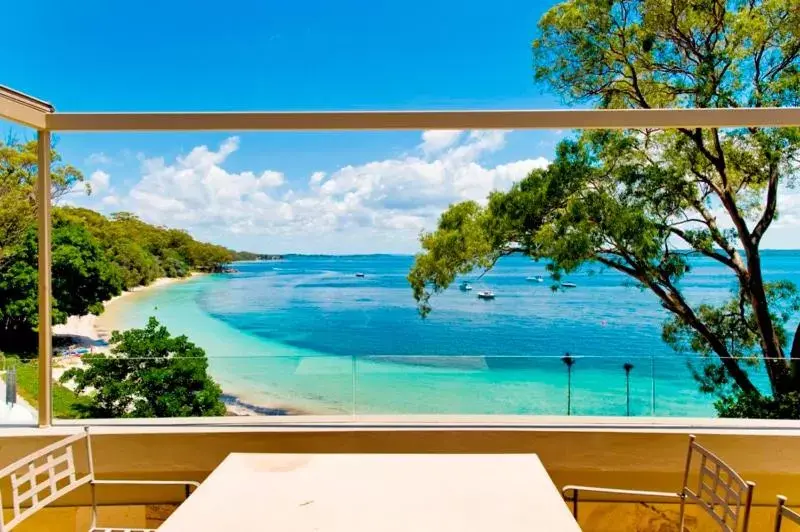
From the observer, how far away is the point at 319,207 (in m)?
38.5

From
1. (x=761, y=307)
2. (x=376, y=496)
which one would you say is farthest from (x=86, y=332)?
(x=376, y=496)

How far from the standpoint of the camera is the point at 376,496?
1.77 metres

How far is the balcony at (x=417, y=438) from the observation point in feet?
8.21

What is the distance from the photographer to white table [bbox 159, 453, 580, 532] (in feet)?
5.23

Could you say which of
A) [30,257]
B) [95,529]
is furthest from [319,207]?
[95,529]

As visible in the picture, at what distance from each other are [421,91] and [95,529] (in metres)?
31.1

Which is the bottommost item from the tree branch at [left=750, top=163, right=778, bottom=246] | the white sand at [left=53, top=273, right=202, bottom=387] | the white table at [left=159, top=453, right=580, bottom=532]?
the white sand at [left=53, top=273, right=202, bottom=387]

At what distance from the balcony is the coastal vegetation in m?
16.8

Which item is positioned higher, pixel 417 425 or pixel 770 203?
pixel 770 203

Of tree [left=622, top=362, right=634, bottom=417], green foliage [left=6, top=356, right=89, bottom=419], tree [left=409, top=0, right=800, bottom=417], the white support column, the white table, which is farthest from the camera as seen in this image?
tree [left=409, top=0, right=800, bottom=417]

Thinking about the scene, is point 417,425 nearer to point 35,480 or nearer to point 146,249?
point 35,480

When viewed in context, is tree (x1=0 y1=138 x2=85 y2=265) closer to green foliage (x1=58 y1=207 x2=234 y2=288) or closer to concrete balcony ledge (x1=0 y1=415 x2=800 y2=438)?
green foliage (x1=58 y1=207 x2=234 y2=288)

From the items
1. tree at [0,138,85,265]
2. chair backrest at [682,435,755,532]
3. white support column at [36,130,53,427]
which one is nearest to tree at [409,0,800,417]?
chair backrest at [682,435,755,532]

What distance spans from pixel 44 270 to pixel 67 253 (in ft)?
71.1
